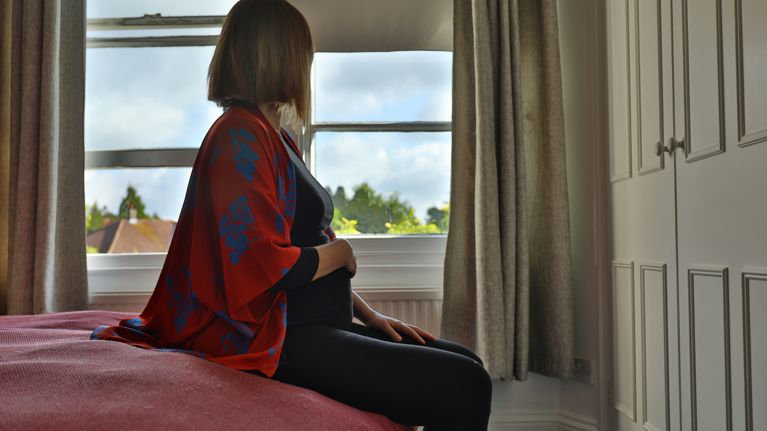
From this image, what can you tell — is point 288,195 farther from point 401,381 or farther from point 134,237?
point 134,237

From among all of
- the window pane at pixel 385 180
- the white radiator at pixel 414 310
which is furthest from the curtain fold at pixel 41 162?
the white radiator at pixel 414 310

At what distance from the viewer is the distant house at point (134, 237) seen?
104 inches

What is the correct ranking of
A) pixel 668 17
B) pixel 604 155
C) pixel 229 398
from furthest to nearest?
pixel 604 155 < pixel 668 17 < pixel 229 398

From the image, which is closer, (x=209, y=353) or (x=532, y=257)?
(x=209, y=353)

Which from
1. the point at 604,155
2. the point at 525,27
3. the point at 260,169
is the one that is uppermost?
the point at 525,27

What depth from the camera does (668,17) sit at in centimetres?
168

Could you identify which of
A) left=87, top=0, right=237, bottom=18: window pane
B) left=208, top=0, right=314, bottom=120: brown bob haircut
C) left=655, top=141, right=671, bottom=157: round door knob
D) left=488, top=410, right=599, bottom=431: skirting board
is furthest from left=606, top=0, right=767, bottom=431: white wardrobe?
left=87, top=0, right=237, bottom=18: window pane

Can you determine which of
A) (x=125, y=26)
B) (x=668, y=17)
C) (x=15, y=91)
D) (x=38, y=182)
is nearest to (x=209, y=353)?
(x=668, y=17)

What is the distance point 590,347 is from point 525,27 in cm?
121

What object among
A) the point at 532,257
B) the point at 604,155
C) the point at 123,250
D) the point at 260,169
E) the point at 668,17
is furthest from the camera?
the point at 123,250

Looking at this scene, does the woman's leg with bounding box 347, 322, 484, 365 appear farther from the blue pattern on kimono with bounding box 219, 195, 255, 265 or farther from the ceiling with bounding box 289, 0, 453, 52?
the ceiling with bounding box 289, 0, 453, 52

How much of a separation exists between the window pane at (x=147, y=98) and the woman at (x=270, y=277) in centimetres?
141

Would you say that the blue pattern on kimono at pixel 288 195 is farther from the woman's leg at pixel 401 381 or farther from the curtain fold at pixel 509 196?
the curtain fold at pixel 509 196

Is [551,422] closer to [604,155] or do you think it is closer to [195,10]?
[604,155]
